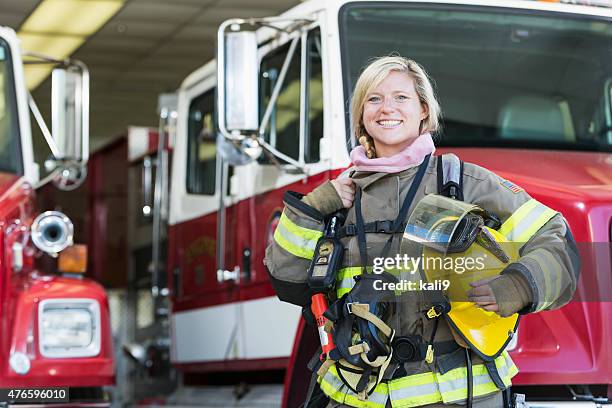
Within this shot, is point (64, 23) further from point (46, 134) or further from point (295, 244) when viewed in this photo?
point (295, 244)

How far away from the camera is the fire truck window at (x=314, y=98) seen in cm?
521

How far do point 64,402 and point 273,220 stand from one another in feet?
3.88

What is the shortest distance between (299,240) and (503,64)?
242 cm

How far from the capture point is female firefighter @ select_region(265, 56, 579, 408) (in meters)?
3.12

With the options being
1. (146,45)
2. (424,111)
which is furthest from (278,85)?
(146,45)

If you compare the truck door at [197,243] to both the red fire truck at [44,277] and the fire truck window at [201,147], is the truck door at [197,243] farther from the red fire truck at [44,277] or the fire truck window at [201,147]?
the red fire truck at [44,277]

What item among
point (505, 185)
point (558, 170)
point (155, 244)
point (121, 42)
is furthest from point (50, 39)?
point (505, 185)

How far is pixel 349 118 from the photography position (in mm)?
5066

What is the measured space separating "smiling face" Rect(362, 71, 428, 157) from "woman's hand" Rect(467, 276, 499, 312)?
511mm

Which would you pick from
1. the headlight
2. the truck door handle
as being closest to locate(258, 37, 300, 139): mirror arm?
the truck door handle

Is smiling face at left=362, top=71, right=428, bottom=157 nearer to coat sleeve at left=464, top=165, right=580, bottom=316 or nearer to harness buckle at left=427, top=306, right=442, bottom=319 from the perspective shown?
coat sleeve at left=464, top=165, right=580, bottom=316

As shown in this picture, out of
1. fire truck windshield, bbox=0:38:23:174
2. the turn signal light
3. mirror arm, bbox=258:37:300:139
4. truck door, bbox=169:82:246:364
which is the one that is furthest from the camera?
truck door, bbox=169:82:246:364

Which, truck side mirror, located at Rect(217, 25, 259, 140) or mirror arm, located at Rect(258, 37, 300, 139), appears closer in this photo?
truck side mirror, located at Rect(217, 25, 259, 140)

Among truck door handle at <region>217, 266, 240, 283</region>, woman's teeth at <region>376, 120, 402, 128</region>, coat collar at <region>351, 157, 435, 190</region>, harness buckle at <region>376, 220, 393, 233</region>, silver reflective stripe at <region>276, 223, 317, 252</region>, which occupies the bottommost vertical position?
truck door handle at <region>217, 266, 240, 283</region>
